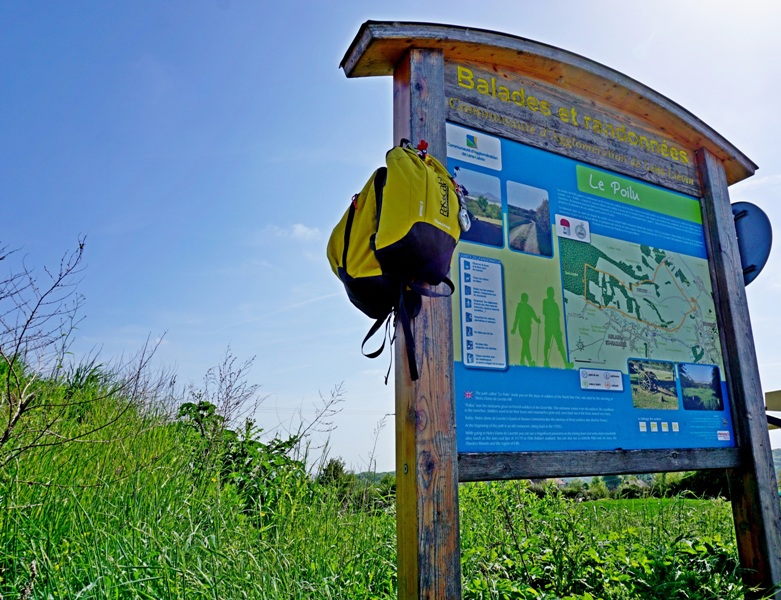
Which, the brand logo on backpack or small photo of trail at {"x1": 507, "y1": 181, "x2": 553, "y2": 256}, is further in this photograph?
small photo of trail at {"x1": 507, "y1": 181, "x2": 553, "y2": 256}

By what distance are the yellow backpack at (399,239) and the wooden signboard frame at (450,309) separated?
178mm

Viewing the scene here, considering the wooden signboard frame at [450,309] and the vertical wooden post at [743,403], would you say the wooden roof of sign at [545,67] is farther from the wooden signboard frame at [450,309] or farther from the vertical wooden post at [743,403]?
the vertical wooden post at [743,403]

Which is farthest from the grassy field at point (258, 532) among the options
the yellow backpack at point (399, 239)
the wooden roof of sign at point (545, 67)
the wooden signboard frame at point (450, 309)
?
the wooden roof of sign at point (545, 67)

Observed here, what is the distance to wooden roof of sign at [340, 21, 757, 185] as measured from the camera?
2758mm

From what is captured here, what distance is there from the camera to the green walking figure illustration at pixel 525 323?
2.76 m

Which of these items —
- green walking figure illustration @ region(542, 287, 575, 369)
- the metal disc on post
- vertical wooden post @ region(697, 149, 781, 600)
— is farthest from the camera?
the metal disc on post

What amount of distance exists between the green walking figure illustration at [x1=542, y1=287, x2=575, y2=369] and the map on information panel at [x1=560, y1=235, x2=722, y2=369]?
68 millimetres

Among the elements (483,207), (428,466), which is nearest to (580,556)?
(428,466)

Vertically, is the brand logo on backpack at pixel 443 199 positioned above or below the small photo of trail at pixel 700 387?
above

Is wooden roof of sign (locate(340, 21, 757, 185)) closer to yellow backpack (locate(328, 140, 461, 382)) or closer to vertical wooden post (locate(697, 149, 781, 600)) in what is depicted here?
vertical wooden post (locate(697, 149, 781, 600))

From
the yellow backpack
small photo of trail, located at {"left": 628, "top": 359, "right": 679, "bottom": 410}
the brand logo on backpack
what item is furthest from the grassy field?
the brand logo on backpack

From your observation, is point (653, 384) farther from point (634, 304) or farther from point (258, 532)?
point (258, 532)

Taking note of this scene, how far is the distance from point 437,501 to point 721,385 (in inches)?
90.1

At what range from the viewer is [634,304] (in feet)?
11.0
